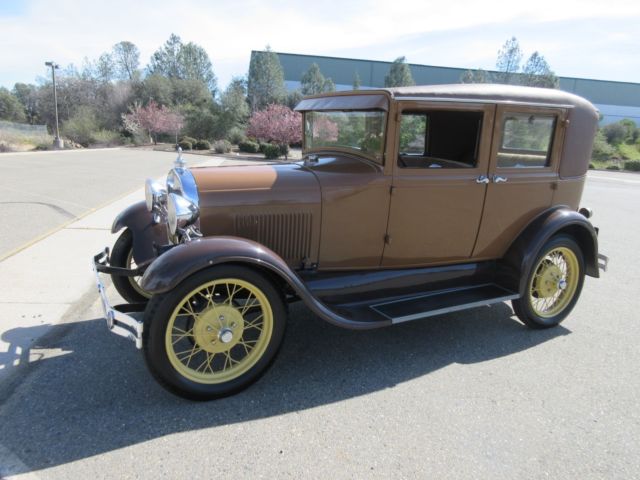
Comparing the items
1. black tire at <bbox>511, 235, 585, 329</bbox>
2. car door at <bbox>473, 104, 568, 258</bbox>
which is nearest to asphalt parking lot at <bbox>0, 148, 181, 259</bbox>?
car door at <bbox>473, 104, 568, 258</bbox>

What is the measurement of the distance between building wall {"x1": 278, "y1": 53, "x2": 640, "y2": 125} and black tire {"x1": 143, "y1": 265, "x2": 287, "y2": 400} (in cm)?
6077

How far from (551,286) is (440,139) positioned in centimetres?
162

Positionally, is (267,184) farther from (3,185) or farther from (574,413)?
(3,185)

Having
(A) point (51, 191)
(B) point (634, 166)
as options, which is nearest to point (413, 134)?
(A) point (51, 191)

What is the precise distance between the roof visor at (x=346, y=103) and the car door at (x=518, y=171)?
992 mm

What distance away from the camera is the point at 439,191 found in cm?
327

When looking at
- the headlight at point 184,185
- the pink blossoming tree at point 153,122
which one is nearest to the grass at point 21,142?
the pink blossoming tree at point 153,122

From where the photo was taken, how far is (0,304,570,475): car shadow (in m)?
2.26

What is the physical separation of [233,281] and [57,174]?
1150 cm

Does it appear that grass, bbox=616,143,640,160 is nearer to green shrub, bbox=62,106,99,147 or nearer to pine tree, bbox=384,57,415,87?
pine tree, bbox=384,57,415,87

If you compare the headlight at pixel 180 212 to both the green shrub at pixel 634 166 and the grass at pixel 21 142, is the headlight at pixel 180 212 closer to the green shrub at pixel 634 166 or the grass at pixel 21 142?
the grass at pixel 21 142

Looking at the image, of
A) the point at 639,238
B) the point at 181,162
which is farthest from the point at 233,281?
the point at 639,238

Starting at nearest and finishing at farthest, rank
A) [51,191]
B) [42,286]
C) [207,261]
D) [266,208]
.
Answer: [207,261], [266,208], [42,286], [51,191]

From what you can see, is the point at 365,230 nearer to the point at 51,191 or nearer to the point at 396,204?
the point at 396,204
